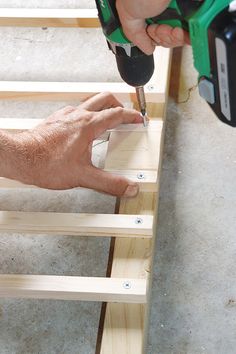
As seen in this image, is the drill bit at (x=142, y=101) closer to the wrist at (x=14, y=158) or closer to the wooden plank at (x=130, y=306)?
the wooden plank at (x=130, y=306)

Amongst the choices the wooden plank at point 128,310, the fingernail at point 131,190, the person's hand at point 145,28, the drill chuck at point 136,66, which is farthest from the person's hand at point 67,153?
the person's hand at point 145,28

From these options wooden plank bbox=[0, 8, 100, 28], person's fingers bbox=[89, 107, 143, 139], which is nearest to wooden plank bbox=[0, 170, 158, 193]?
person's fingers bbox=[89, 107, 143, 139]

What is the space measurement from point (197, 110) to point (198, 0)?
0.84m

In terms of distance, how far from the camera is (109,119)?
4.97ft

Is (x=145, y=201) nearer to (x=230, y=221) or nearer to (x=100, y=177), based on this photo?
(x=100, y=177)

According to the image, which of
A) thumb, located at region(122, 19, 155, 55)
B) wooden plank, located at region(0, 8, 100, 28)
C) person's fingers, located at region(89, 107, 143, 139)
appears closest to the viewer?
thumb, located at region(122, 19, 155, 55)

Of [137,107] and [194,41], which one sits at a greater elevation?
[194,41]

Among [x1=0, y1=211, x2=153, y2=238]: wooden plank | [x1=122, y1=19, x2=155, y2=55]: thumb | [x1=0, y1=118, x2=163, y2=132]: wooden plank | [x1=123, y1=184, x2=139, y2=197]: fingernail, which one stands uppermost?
[x1=122, y1=19, x2=155, y2=55]: thumb

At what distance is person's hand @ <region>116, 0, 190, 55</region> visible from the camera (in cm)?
104

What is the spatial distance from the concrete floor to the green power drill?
0.52m

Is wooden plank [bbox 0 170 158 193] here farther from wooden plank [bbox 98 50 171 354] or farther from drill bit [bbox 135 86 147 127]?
drill bit [bbox 135 86 147 127]

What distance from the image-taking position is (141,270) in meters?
1.40

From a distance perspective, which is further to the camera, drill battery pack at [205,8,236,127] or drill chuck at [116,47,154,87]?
drill chuck at [116,47,154,87]

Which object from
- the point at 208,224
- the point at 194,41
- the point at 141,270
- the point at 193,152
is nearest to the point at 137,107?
the point at 193,152
